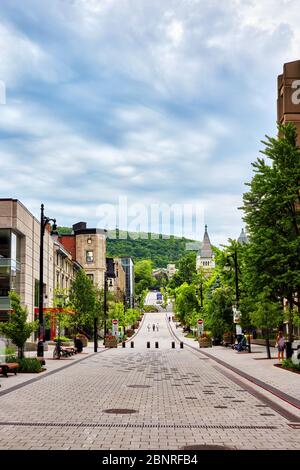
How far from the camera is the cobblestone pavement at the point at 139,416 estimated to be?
9.37m

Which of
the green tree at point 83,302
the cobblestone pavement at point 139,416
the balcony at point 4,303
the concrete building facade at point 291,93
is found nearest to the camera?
the cobblestone pavement at point 139,416

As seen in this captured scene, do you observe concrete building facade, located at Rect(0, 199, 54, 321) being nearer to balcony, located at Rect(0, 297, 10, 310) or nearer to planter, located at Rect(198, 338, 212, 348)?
balcony, located at Rect(0, 297, 10, 310)

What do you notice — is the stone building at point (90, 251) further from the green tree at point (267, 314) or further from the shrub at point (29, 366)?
the shrub at point (29, 366)

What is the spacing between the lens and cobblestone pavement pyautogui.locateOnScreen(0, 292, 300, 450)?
9367mm

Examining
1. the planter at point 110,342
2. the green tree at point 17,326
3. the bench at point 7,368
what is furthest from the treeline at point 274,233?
the planter at point 110,342

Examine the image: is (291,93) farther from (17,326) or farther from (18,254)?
(17,326)

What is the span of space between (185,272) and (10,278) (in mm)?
134435

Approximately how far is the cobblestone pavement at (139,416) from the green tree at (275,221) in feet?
36.3

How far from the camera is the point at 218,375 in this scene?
22.9m

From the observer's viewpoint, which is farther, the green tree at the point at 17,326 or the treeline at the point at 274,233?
the treeline at the point at 274,233

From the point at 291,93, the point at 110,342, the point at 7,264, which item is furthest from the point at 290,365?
the point at 291,93

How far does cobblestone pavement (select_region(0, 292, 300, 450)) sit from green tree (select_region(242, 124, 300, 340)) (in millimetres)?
11067

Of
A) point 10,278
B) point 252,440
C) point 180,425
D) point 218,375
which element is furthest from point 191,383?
point 10,278
